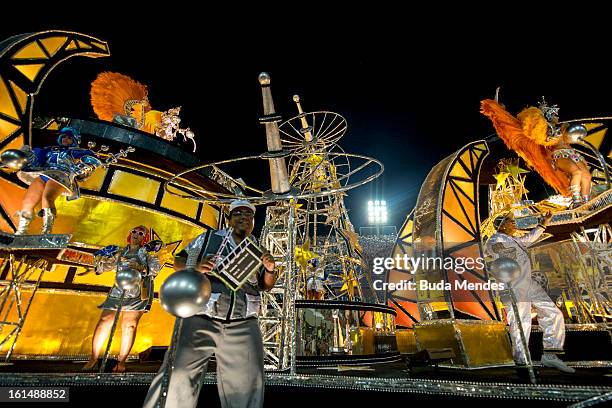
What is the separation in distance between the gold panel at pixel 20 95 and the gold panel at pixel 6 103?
0.52 feet

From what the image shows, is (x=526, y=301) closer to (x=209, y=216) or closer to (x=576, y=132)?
(x=576, y=132)

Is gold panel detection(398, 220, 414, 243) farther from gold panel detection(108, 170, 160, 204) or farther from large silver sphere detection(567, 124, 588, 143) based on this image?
gold panel detection(108, 170, 160, 204)

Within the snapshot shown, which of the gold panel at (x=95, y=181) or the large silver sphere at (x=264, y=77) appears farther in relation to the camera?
the gold panel at (x=95, y=181)

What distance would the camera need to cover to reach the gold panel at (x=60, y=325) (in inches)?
308

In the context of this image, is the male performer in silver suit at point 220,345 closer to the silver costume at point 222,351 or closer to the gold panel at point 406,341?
the silver costume at point 222,351

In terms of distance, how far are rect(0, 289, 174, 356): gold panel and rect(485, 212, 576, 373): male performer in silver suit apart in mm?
10125

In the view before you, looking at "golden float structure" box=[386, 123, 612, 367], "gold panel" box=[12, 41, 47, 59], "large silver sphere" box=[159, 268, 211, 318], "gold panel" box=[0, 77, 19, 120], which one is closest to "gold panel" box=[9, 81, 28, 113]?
"gold panel" box=[0, 77, 19, 120]

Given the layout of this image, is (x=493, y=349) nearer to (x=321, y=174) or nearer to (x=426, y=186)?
(x=426, y=186)

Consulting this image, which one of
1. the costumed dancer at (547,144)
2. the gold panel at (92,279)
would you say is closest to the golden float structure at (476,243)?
the costumed dancer at (547,144)

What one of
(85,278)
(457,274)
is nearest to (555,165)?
(457,274)

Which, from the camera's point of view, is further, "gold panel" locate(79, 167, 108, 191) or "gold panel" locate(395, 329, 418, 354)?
"gold panel" locate(395, 329, 418, 354)

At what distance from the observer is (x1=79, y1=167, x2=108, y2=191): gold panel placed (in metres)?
8.84

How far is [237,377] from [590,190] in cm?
816

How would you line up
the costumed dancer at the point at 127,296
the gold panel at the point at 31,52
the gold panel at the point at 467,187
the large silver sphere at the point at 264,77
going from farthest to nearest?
the gold panel at the point at 467,187, the gold panel at the point at 31,52, the large silver sphere at the point at 264,77, the costumed dancer at the point at 127,296
